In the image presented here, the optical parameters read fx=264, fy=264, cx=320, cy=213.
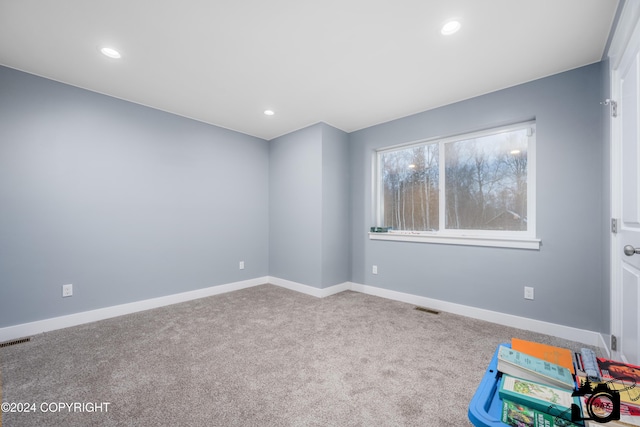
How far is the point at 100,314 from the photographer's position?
2795 millimetres

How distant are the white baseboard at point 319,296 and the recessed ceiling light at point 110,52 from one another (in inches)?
97.7

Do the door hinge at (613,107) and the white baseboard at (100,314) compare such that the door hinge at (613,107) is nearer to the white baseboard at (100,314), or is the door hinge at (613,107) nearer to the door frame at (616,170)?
the door frame at (616,170)

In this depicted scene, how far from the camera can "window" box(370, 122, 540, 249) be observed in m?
2.72

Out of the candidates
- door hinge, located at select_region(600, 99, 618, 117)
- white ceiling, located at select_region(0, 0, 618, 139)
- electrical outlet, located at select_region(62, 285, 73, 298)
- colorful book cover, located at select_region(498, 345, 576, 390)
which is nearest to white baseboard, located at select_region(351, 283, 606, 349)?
door hinge, located at select_region(600, 99, 618, 117)

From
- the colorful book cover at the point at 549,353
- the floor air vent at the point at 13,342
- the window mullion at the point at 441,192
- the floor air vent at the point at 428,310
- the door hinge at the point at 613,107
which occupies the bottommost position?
the floor air vent at the point at 428,310

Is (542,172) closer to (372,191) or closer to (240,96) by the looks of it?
(372,191)

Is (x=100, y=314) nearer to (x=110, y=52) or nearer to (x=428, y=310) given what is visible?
(x=110, y=52)

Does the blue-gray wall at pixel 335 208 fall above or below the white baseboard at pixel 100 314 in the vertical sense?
above

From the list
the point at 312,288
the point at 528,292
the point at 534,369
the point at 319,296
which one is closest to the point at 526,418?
the point at 534,369

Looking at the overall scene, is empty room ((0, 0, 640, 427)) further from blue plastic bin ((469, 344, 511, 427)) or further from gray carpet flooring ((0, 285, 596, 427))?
blue plastic bin ((469, 344, 511, 427))

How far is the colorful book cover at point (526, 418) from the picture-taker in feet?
2.21

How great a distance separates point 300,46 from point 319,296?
2893 millimetres

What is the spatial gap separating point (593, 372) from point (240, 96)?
328 centimetres

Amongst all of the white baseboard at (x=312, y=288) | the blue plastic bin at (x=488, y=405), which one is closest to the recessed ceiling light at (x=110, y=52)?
the blue plastic bin at (x=488, y=405)
